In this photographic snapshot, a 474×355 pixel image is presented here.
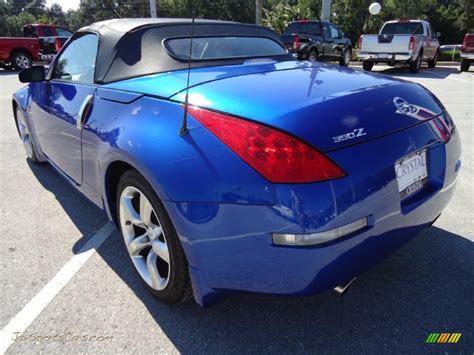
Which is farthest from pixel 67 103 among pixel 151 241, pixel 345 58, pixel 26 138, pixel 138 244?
pixel 345 58

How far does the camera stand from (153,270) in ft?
7.29

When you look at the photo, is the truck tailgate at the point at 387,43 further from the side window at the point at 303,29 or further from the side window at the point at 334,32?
the side window at the point at 303,29

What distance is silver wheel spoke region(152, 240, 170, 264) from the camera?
6.78ft

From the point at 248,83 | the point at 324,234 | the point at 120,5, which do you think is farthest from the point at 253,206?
the point at 120,5

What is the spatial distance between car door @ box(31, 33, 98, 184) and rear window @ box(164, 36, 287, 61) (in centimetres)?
62

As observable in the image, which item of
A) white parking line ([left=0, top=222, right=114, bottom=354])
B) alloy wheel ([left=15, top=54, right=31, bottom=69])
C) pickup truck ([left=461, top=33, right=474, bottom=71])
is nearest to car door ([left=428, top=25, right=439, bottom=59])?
pickup truck ([left=461, top=33, right=474, bottom=71])

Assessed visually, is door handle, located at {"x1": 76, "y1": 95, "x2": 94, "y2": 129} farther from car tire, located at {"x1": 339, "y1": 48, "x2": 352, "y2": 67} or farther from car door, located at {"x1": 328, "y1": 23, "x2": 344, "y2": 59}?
car tire, located at {"x1": 339, "y1": 48, "x2": 352, "y2": 67}

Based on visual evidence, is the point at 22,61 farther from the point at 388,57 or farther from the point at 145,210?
the point at 145,210

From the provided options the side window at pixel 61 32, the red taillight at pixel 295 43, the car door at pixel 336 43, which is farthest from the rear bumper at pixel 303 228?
the side window at pixel 61 32

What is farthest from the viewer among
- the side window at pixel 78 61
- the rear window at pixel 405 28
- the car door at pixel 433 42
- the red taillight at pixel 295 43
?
the car door at pixel 433 42

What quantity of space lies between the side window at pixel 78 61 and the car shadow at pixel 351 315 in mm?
1453

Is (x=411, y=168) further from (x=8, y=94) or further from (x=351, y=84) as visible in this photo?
(x=8, y=94)

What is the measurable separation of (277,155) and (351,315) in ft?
3.55

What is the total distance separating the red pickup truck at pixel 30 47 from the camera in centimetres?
1675
